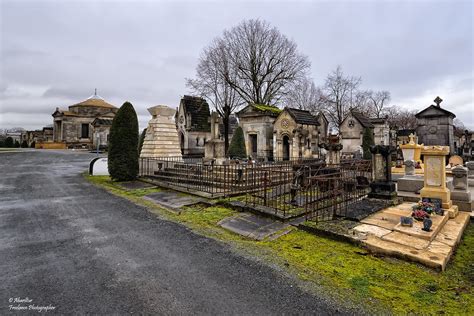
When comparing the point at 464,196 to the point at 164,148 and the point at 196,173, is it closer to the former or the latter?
the point at 196,173

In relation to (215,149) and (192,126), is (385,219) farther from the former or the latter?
(192,126)

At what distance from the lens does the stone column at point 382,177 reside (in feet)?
25.5

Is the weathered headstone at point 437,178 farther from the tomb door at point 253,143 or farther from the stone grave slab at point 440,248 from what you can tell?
the tomb door at point 253,143

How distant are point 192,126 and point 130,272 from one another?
25678mm

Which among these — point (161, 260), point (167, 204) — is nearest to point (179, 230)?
point (161, 260)

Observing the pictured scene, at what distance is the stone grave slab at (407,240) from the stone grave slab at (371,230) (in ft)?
0.45

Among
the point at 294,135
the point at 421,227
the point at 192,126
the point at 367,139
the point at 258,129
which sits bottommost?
the point at 421,227

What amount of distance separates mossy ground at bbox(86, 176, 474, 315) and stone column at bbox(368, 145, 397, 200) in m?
2.35

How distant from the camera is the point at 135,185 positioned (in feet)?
39.2

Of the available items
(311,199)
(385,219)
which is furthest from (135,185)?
(385,219)

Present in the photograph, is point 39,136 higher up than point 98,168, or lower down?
higher up

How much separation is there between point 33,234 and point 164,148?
30.9ft

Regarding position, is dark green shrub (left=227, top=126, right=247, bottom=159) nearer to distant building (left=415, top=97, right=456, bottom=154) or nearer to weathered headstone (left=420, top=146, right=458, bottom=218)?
distant building (left=415, top=97, right=456, bottom=154)

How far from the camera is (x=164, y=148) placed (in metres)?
14.5
